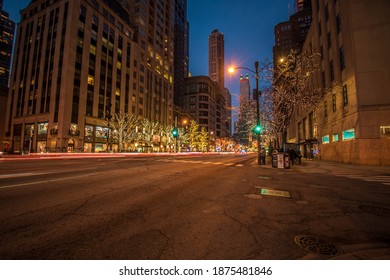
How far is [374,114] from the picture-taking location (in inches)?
671

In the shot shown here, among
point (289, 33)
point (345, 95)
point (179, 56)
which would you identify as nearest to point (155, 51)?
point (179, 56)

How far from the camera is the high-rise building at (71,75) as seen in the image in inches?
1593

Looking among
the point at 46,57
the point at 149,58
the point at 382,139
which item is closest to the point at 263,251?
the point at 382,139

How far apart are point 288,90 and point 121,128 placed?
1539 inches

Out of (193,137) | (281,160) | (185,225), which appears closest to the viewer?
(185,225)

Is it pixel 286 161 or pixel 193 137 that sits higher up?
pixel 193 137

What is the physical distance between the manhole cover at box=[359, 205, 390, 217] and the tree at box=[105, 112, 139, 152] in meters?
47.5

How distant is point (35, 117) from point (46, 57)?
14.6 meters

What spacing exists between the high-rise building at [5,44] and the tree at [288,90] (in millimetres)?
199441

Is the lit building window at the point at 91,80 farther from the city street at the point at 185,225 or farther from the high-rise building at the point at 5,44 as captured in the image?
the high-rise building at the point at 5,44

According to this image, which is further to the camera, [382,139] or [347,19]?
[347,19]

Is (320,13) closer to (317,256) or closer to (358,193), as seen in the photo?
(358,193)

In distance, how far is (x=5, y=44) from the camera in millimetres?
147875

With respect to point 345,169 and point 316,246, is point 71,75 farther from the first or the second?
point 316,246
